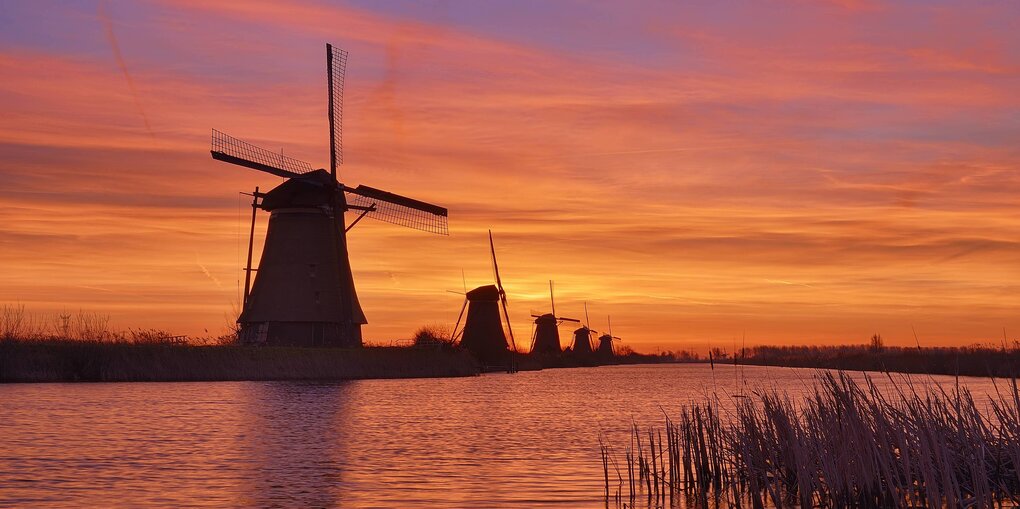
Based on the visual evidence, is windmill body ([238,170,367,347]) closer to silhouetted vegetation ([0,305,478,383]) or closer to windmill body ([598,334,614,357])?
silhouetted vegetation ([0,305,478,383])

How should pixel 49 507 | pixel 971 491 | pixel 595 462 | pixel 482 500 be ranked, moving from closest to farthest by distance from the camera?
→ pixel 971 491 < pixel 49 507 < pixel 482 500 < pixel 595 462

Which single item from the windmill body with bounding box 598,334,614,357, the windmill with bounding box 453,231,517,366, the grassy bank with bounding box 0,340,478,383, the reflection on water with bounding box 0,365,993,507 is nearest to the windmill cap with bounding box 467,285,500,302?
the windmill with bounding box 453,231,517,366

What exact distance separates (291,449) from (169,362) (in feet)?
84.9

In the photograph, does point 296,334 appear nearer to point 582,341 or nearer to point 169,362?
point 169,362

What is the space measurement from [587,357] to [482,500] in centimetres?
12419

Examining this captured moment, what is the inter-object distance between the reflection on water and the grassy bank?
318cm

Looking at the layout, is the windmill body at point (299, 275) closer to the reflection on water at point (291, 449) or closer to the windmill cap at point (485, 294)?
the reflection on water at point (291, 449)

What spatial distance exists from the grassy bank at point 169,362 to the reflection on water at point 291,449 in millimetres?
3182

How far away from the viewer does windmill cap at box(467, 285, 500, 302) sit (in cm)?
8200

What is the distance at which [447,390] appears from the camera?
50.3m

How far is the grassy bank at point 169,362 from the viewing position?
43.1 meters

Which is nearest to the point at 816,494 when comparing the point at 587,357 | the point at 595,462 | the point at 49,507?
the point at 595,462

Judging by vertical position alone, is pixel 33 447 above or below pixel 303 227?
below

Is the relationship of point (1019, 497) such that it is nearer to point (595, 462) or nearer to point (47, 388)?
point (595, 462)
